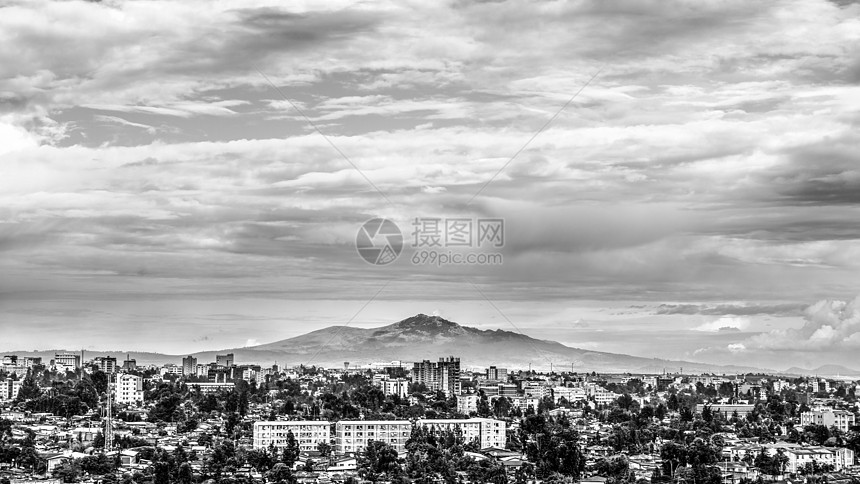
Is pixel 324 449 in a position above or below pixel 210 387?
below

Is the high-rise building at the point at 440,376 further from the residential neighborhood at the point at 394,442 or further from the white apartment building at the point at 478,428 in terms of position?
the white apartment building at the point at 478,428

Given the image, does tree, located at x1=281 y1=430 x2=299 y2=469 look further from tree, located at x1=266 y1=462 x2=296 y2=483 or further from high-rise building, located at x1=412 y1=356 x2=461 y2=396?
high-rise building, located at x1=412 y1=356 x2=461 y2=396

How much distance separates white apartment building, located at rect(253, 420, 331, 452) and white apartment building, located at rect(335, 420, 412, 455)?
0.66 m

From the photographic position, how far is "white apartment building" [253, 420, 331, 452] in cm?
4625

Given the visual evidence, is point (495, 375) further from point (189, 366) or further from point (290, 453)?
point (290, 453)

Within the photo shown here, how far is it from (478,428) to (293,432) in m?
7.96

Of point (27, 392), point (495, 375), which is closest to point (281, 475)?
point (27, 392)

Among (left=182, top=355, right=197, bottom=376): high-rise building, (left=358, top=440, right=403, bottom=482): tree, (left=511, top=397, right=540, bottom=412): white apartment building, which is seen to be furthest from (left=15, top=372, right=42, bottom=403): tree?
(left=182, top=355, right=197, bottom=376): high-rise building

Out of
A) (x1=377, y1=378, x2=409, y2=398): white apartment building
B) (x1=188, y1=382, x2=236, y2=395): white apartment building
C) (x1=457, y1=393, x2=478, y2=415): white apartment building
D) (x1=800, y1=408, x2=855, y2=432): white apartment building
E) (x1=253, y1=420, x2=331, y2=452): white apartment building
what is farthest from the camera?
(x1=188, y1=382, x2=236, y2=395): white apartment building

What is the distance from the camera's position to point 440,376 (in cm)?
9850

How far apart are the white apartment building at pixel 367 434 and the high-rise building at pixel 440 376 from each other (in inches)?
1851

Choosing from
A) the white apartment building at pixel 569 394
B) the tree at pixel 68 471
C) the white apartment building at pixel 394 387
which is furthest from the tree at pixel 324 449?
the white apartment building at pixel 569 394

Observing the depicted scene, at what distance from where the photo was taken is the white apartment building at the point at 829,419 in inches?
2430

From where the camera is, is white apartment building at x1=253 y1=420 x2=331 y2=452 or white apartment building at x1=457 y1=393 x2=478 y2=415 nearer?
white apartment building at x1=253 y1=420 x2=331 y2=452
